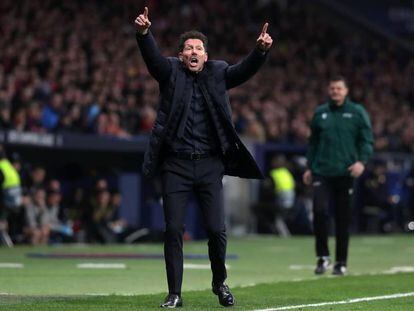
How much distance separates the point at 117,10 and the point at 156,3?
7.74 ft

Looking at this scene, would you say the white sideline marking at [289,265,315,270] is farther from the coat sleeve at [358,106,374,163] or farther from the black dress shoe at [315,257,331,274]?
the coat sleeve at [358,106,374,163]

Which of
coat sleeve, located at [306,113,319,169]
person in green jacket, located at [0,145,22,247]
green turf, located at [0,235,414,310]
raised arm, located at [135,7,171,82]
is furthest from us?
person in green jacket, located at [0,145,22,247]

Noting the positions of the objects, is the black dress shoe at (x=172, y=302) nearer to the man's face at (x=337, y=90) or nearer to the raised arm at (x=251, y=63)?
the raised arm at (x=251, y=63)

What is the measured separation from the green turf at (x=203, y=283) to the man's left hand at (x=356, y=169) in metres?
1.11

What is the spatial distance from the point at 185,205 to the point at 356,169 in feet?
15.3

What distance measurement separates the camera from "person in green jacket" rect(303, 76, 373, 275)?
1468cm

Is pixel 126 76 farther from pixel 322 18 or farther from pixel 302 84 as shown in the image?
pixel 322 18

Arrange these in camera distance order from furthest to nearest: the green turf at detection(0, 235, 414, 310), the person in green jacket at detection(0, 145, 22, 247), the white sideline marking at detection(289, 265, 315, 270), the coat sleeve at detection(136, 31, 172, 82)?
the person in green jacket at detection(0, 145, 22, 247), the white sideline marking at detection(289, 265, 315, 270), the green turf at detection(0, 235, 414, 310), the coat sleeve at detection(136, 31, 172, 82)

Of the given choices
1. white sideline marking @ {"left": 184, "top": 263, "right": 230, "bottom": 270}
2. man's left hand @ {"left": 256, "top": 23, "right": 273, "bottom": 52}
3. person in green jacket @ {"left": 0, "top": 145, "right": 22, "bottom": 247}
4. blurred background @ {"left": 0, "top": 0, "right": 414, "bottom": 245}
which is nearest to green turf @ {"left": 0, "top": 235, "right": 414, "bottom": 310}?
white sideline marking @ {"left": 184, "top": 263, "right": 230, "bottom": 270}

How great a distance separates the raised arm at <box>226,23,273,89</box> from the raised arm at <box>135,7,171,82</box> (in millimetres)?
499

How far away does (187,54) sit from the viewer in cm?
1009

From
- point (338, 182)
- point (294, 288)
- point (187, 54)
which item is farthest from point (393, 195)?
point (187, 54)

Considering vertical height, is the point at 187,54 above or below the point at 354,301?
above

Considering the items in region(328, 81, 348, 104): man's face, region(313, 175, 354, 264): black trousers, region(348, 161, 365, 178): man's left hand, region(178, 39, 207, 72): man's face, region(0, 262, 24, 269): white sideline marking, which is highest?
region(328, 81, 348, 104): man's face
